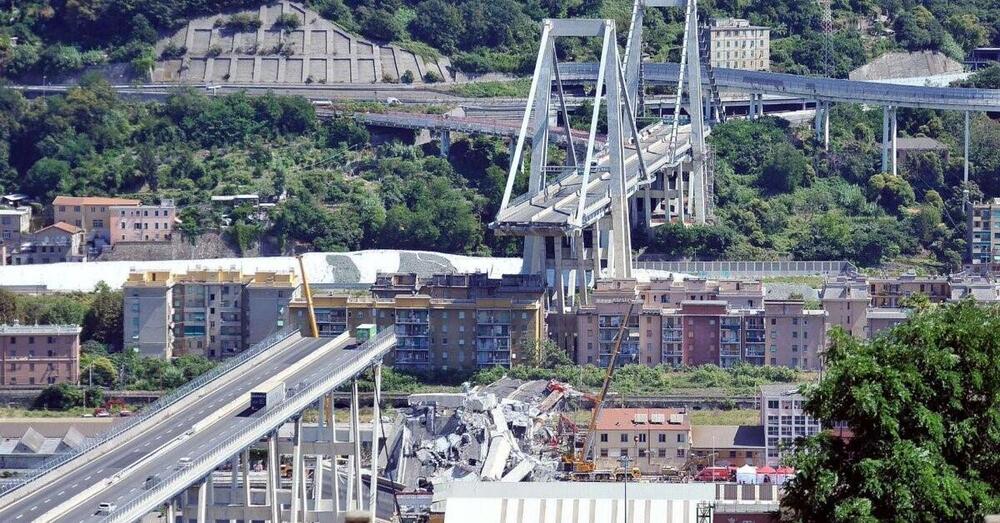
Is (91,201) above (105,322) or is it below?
above

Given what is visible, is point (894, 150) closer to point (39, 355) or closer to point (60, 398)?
point (39, 355)

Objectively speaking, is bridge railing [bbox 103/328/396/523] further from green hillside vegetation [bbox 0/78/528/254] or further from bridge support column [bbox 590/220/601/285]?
green hillside vegetation [bbox 0/78/528/254]

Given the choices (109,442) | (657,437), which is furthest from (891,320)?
(109,442)

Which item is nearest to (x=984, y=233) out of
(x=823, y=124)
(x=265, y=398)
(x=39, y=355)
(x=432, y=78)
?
(x=823, y=124)

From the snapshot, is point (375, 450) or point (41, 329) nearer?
point (375, 450)

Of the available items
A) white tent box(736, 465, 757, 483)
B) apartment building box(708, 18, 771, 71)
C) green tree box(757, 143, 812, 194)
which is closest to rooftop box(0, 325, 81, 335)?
white tent box(736, 465, 757, 483)

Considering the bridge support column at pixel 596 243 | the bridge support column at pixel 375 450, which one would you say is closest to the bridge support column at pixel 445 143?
the bridge support column at pixel 596 243

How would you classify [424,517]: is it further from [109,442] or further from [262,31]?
[262,31]
